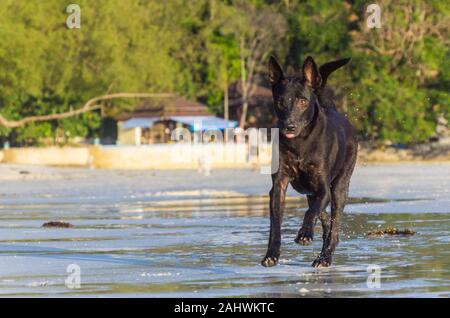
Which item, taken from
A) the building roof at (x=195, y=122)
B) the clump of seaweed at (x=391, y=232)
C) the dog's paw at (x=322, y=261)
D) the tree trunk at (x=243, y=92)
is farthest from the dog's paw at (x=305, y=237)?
the tree trunk at (x=243, y=92)

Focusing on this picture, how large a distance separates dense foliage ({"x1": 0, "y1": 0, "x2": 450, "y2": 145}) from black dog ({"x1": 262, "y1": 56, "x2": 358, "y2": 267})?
4798 centimetres

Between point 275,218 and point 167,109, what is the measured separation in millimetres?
66427

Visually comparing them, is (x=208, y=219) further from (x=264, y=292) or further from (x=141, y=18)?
(x=141, y=18)

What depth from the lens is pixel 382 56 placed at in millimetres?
76938

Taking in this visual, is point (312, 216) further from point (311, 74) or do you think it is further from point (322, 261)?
point (311, 74)

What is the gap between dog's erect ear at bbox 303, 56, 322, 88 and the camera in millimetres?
14867

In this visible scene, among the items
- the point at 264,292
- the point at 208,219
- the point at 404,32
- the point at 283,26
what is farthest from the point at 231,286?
the point at 283,26

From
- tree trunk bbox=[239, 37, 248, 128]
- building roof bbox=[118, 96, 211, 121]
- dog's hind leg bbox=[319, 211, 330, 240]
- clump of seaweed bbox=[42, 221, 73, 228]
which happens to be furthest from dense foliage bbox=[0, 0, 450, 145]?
dog's hind leg bbox=[319, 211, 330, 240]

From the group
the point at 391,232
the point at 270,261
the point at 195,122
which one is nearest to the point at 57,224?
the point at 391,232

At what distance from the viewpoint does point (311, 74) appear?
14961 mm

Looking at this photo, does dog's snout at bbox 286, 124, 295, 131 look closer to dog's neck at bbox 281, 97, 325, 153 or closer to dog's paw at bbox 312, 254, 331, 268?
dog's neck at bbox 281, 97, 325, 153
